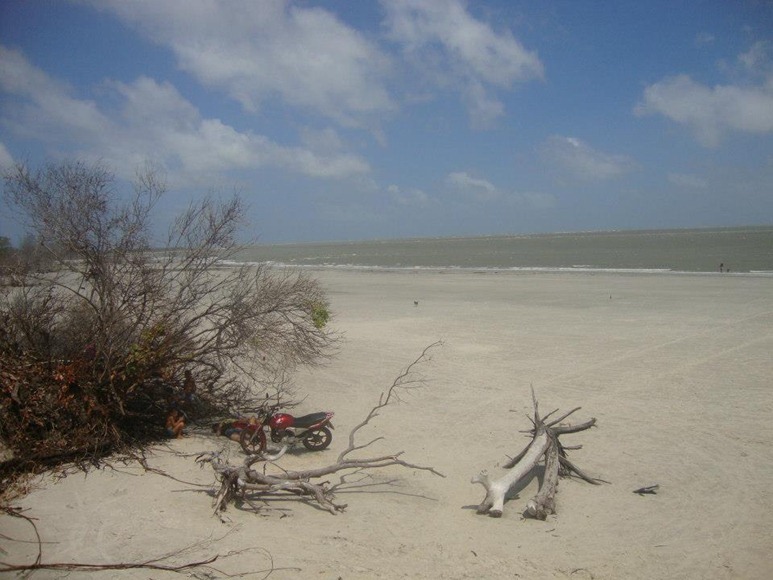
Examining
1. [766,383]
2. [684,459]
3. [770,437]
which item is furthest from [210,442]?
[766,383]

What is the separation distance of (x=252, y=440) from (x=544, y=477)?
334 centimetres

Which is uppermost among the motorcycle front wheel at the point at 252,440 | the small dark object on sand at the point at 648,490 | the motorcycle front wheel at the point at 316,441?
the motorcycle front wheel at the point at 252,440

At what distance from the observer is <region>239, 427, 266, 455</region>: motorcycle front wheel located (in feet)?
23.0

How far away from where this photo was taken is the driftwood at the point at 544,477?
6.14 m

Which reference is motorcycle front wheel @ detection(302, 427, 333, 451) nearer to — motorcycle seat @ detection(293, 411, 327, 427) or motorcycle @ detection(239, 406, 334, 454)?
motorcycle @ detection(239, 406, 334, 454)

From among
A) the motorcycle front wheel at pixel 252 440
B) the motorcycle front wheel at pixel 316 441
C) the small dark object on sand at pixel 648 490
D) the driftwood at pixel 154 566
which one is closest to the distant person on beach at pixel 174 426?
Result: the motorcycle front wheel at pixel 252 440

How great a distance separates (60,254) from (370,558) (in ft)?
17.7

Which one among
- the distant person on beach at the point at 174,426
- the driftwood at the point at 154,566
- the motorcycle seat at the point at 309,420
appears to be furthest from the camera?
the motorcycle seat at the point at 309,420

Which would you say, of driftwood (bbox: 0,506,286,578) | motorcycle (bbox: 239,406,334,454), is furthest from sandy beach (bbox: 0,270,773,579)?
motorcycle (bbox: 239,406,334,454)

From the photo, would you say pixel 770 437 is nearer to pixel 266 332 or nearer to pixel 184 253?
pixel 266 332

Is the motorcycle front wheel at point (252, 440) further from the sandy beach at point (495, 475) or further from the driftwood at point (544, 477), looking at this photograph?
the driftwood at point (544, 477)

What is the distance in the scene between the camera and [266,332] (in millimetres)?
8469

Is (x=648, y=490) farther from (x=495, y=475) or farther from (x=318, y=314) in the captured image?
(x=318, y=314)

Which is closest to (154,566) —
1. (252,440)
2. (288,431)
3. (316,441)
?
(252,440)
